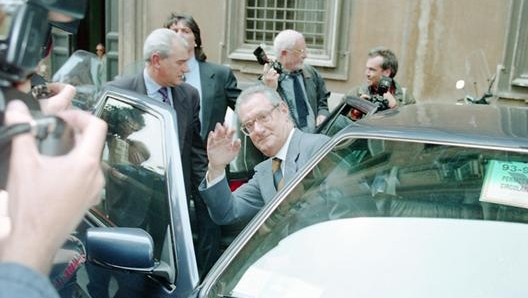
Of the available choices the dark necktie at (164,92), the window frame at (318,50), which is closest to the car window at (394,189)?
the dark necktie at (164,92)

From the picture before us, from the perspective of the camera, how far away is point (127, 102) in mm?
2748

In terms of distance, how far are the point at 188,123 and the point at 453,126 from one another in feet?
5.72

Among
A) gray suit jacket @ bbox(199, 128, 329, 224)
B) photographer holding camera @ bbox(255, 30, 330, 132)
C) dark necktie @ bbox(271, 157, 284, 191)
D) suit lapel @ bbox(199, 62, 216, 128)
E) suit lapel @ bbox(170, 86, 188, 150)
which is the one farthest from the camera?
photographer holding camera @ bbox(255, 30, 330, 132)

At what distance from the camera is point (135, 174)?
8.35 feet

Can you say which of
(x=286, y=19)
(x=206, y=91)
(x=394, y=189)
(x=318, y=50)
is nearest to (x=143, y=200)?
(x=394, y=189)

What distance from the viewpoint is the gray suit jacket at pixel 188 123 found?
10.7ft

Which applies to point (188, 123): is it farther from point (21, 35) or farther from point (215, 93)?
point (21, 35)

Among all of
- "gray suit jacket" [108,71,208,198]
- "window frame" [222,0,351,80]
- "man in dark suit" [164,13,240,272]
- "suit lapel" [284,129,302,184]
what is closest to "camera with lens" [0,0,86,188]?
"suit lapel" [284,129,302,184]

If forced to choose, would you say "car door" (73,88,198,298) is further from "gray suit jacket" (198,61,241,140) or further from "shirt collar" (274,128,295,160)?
"gray suit jacket" (198,61,241,140)

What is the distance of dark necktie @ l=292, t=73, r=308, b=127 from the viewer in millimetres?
4320

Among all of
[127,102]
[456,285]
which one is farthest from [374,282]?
[127,102]

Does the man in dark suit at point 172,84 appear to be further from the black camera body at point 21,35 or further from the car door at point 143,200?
the black camera body at point 21,35

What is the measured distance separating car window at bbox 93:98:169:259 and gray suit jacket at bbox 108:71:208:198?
50cm

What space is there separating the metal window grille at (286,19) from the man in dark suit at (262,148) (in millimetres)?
6151
